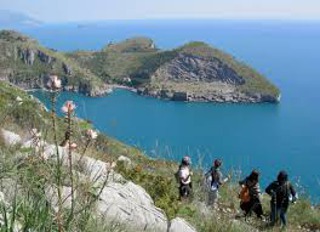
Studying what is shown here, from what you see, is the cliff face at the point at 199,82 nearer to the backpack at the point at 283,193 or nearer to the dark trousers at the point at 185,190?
the backpack at the point at 283,193

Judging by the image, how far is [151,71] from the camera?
148m

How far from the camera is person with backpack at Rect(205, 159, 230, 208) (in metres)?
7.74

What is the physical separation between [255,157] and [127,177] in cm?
6102

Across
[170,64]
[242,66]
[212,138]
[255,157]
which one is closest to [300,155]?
[255,157]

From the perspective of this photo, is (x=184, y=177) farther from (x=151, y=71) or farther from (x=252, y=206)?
(x=151, y=71)

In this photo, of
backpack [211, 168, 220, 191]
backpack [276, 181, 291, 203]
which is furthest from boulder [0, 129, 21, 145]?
backpack [276, 181, 291, 203]

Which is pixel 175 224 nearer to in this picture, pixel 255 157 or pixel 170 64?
pixel 255 157

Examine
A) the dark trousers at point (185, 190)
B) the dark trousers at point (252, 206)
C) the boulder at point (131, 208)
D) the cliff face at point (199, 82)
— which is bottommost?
the cliff face at point (199, 82)

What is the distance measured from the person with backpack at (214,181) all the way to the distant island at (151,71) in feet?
360

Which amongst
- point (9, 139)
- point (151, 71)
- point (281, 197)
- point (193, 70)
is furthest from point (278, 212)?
point (151, 71)

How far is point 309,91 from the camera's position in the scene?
395 feet

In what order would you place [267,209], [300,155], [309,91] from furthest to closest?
1. [309,91]
2. [300,155]
3. [267,209]

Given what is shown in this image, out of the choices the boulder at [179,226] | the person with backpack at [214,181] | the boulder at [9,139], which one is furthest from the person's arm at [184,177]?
the boulder at [179,226]

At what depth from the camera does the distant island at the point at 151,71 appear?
126 m
